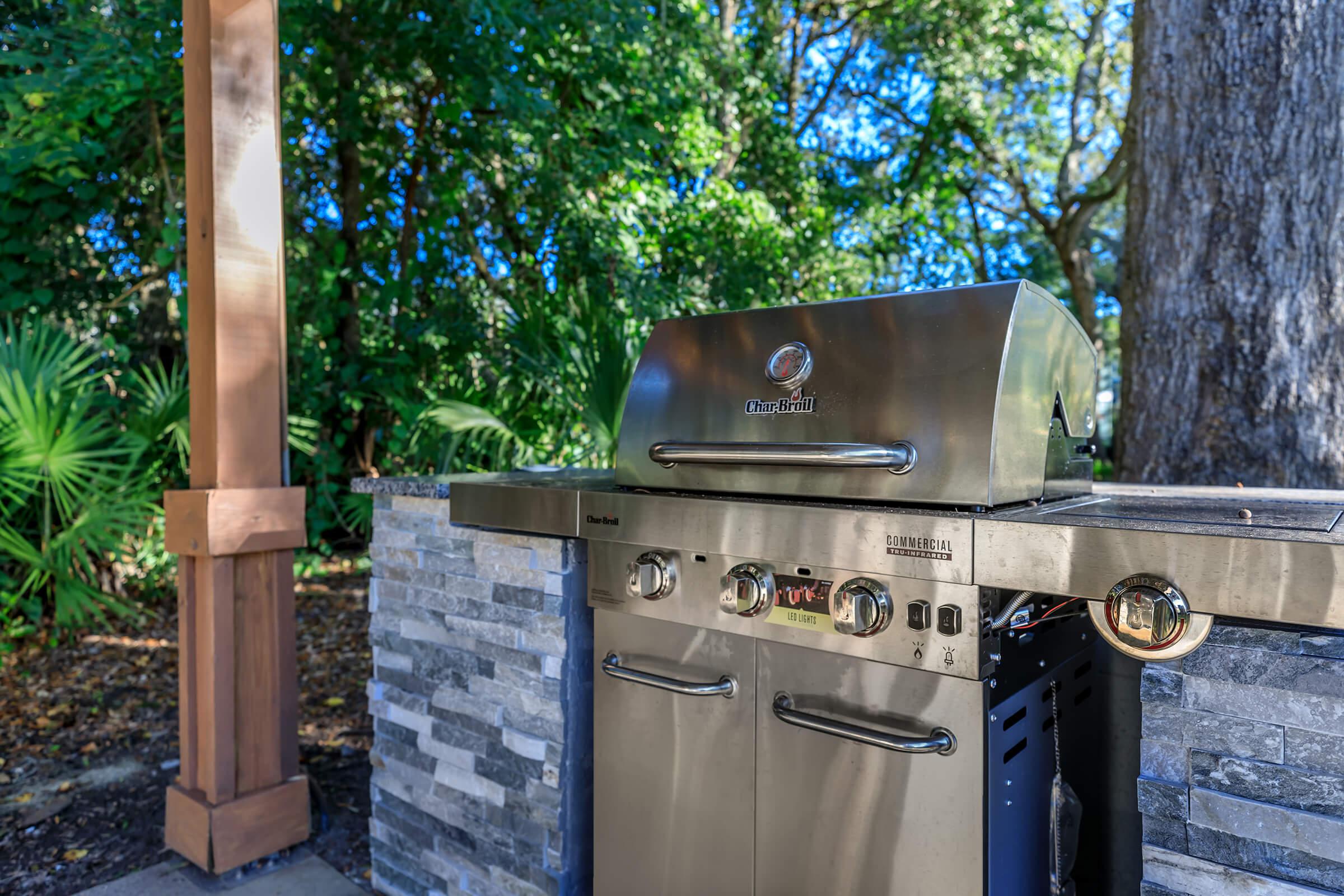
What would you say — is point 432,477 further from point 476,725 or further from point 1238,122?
point 1238,122

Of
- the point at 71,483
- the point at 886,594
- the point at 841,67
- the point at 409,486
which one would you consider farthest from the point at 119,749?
the point at 841,67

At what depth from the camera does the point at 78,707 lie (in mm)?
3590

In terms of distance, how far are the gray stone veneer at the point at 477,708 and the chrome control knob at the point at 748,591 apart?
0.47 metres

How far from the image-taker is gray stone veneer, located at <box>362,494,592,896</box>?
1.73 meters

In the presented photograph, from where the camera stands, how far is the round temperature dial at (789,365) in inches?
55.2

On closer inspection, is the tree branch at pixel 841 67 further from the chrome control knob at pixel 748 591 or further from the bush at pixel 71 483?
the chrome control knob at pixel 748 591

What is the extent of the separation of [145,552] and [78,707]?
4.62 feet

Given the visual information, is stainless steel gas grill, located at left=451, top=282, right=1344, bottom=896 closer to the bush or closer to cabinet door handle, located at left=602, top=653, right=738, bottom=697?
cabinet door handle, located at left=602, top=653, right=738, bottom=697

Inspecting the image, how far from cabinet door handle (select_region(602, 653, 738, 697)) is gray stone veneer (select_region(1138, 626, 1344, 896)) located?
618 mm

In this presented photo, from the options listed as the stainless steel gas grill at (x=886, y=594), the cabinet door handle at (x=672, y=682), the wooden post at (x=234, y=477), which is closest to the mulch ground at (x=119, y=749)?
the wooden post at (x=234, y=477)

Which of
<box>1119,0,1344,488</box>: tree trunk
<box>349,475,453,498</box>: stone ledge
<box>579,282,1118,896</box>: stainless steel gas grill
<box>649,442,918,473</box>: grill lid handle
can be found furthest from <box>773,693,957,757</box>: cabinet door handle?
<box>1119,0,1344,488</box>: tree trunk

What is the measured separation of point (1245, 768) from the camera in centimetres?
101

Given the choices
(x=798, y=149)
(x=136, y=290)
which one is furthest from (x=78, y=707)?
(x=798, y=149)

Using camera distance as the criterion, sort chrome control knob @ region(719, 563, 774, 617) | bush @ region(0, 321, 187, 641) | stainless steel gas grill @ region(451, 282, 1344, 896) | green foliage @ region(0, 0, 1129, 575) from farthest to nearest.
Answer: green foliage @ region(0, 0, 1129, 575)
bush @ region(0, 321, 187, 641)
chrome control knob @ region(719, 563, 774, 617)
stainless steel gas grill @ region(451, 282, 1344, 896)
